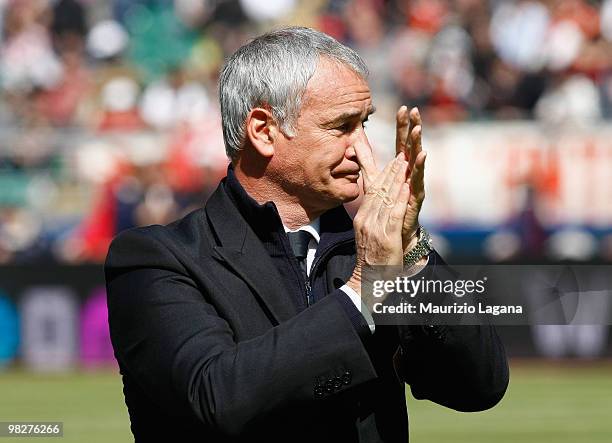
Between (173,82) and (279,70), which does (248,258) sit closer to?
(279,70)

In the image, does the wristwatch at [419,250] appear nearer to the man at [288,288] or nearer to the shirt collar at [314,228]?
the man at [288,288]

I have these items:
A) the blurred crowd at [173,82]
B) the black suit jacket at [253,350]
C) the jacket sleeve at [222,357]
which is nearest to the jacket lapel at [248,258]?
the black suit jacket at [253,350]

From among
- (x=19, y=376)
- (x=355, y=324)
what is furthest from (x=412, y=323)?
(x=19, y=376)

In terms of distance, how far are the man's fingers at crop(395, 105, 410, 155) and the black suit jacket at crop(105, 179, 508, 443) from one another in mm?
268

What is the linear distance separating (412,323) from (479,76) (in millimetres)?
13105

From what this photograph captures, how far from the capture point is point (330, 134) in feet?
10.5

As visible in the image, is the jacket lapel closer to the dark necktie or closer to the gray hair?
the dark necktie

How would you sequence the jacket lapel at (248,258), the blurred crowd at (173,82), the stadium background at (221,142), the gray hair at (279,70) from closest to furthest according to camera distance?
the jacket lapel at (248,258) → the gray hair at (279,70) → the stadium background at (221,142) → the blurred crowd at (173,82)

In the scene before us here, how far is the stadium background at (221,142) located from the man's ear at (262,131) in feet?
25.2

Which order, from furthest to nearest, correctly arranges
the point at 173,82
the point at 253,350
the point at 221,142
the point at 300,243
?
the point at 173,82
the point at 221,142
the point at 300,243
the point at 253,350

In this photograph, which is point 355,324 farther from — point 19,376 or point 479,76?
point 479,76

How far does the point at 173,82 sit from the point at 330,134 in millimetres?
12797

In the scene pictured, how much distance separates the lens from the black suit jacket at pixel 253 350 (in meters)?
2.85

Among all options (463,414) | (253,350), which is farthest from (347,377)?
(463,414)
